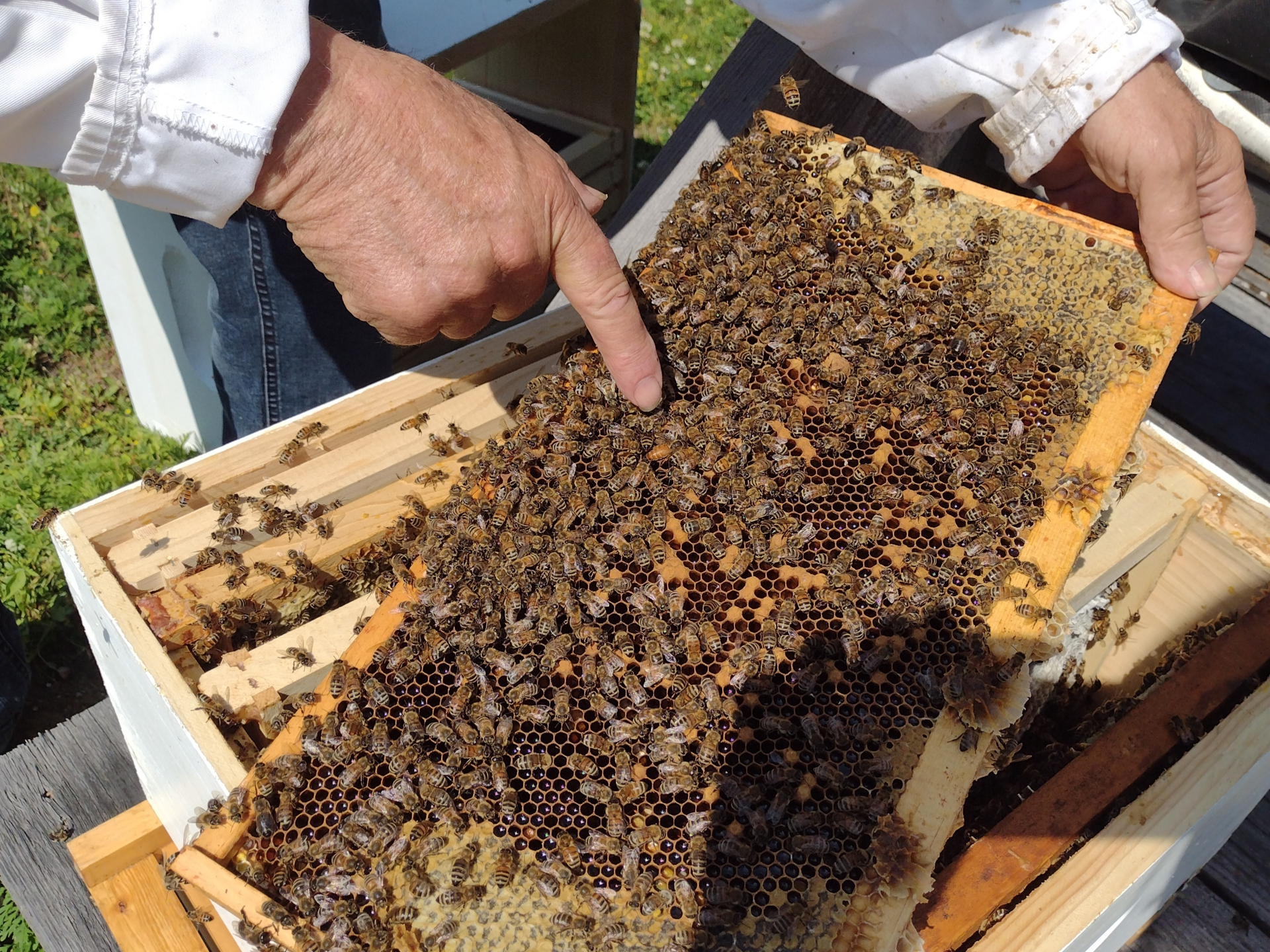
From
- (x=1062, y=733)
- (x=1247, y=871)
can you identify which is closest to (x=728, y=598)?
(x=1062, y=733)

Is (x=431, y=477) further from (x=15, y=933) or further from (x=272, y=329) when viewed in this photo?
(x=15, y=933)

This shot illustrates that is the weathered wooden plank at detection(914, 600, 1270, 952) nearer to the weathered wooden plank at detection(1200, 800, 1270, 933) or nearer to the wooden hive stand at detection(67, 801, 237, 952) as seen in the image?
the weathered wooden plank at detection(1200, 800, 1270, 933)

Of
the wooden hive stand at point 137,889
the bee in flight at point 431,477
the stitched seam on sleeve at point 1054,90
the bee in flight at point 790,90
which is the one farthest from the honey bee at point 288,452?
the stitched seam on sleeve at point 1054,90

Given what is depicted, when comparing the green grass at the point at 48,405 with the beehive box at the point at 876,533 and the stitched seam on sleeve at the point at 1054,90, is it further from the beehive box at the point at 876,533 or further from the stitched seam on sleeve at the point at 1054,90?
the stitched seam on sleeve at the point at 1054,90

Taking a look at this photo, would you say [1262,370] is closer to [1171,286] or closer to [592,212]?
[1171,286]

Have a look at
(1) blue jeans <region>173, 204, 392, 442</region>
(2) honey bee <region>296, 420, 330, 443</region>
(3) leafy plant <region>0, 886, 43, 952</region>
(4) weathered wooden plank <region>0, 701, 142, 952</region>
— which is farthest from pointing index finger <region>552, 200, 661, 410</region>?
(3) leafy plant <region>0, 886, 43, 952</region>

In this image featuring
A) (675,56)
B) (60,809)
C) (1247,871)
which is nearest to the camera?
(1247,871)

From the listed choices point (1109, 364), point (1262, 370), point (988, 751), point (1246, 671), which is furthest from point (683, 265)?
point (1262, 370)
